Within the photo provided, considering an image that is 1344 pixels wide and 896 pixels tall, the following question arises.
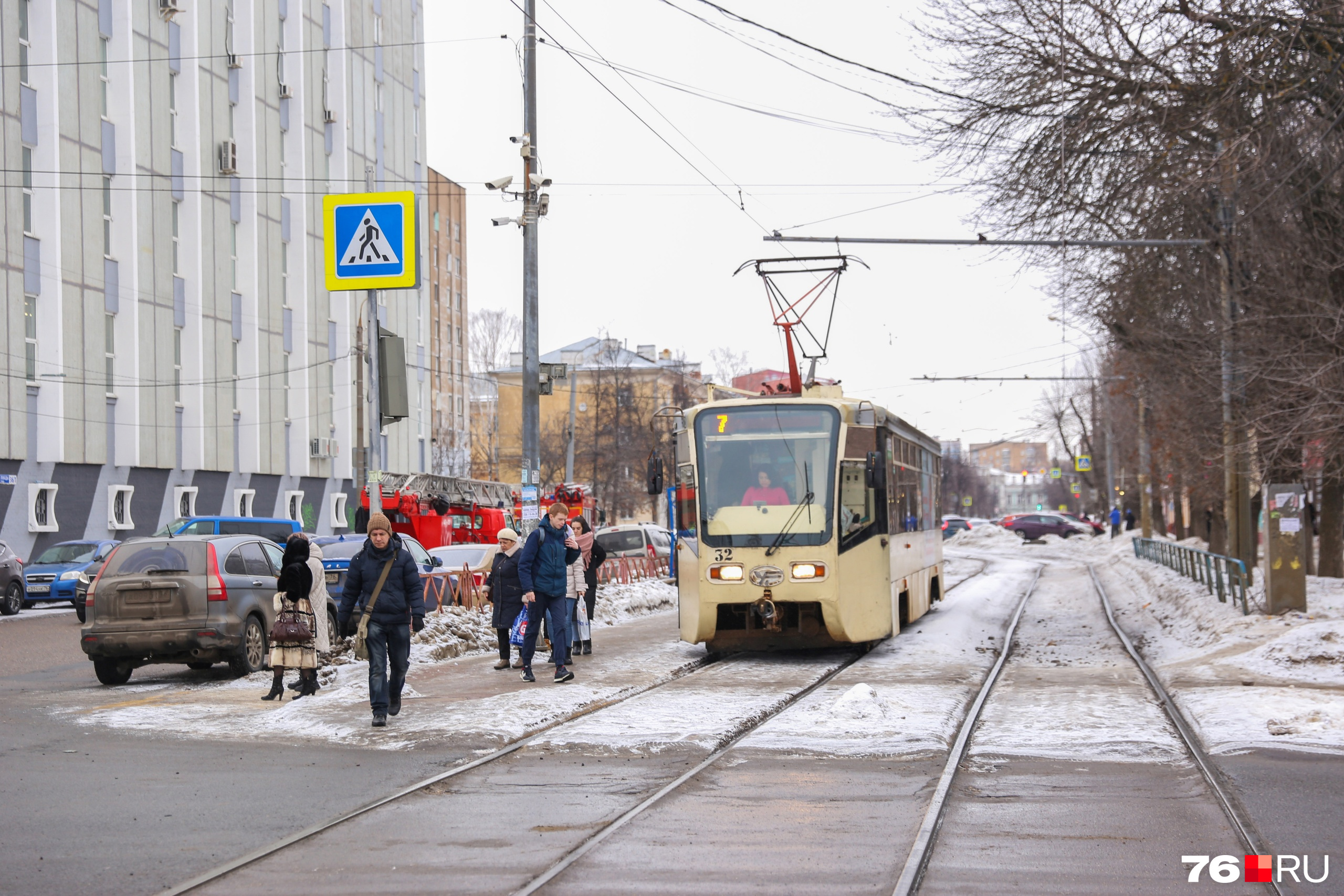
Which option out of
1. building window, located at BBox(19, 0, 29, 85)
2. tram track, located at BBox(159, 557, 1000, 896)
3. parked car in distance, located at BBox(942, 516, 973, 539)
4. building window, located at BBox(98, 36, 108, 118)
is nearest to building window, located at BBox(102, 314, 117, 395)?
building window, located at BBox(98, 36, 108, 118)

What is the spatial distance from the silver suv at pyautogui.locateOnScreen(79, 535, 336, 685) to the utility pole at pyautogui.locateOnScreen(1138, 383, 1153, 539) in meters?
29.5

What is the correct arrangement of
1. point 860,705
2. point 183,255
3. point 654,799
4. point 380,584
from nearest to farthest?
point 654,799, point 380,584, point 860,705, point 183,255

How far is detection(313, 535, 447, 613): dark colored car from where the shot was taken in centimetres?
2147

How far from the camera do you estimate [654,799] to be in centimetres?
800

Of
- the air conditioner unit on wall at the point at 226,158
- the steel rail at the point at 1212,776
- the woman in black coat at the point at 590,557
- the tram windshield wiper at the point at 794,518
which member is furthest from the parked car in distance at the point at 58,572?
the steel rail at the point at 1212,776

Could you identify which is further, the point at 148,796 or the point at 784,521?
the point at 784,521

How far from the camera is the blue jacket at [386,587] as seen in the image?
37.1 feet

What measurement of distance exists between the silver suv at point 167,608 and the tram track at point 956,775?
25.0 ft

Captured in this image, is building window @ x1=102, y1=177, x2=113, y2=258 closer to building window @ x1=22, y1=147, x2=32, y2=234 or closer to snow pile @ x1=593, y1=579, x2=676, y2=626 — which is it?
building window @ x1=22, y1=147, x2=32, y2=234

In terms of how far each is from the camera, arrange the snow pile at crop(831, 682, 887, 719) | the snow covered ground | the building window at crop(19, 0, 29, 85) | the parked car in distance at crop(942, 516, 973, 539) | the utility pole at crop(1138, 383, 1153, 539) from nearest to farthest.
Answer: the snow covered ground → the snow pile at crop(831, 682, 887, 719) → the building window at crop(19, 0, 29, 85) → the utility pole at crop(1138, 383, 1153, 539) → the parked car in distance at crop(942, 516, 973, 539)

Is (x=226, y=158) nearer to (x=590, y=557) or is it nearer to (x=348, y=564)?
(x=348, y=564)

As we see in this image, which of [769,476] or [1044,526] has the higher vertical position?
[769,476]


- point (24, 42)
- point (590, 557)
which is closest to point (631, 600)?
point (590, 557)

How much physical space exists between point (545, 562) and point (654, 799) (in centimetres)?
622
